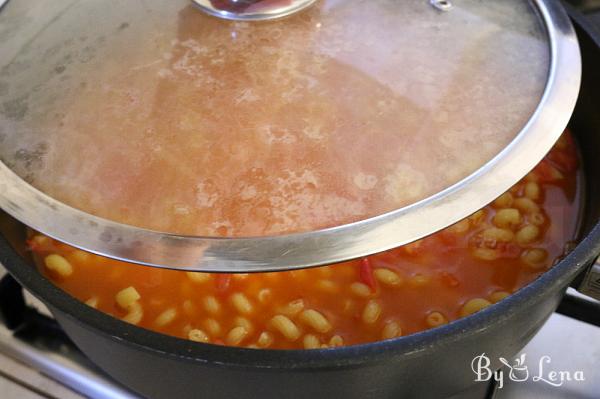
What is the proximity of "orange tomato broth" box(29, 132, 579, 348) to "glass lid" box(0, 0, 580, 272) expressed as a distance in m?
0.31

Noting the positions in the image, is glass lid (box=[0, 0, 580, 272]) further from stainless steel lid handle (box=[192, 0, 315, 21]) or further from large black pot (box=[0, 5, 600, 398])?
large black pot (box=[0, 5, 600, 398])

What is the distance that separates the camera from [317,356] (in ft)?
2.75

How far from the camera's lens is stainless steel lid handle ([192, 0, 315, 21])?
1.10 metres

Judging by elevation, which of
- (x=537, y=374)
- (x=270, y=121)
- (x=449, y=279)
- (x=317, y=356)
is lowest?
(x=537, y=374)

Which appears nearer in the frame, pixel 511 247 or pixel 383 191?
pixel 383 191

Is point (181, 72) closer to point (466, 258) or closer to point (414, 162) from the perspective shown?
point (414, 162)

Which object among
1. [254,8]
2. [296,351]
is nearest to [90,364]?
[296,351]

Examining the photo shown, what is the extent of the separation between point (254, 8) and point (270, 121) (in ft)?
0.87

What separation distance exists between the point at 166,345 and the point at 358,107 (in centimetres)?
45

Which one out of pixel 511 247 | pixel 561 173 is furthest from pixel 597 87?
pixel 511 247

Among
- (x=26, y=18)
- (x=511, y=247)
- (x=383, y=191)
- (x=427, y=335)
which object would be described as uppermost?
(x=26, y=18)

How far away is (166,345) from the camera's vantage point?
85 cm

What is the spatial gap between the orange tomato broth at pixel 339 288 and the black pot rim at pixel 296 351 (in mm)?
228

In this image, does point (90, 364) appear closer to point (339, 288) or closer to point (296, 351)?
point (339, 288)
